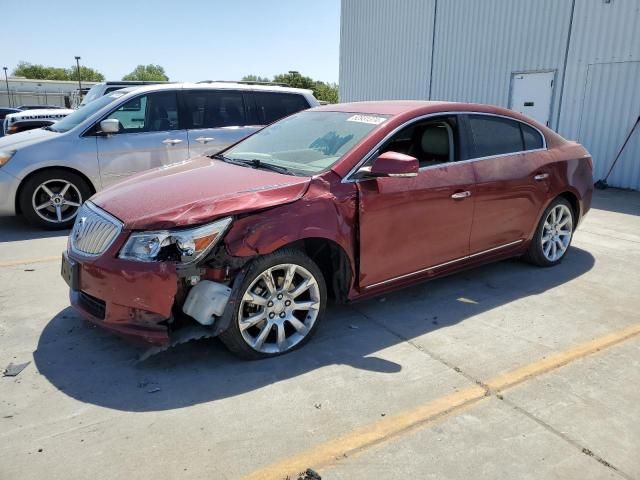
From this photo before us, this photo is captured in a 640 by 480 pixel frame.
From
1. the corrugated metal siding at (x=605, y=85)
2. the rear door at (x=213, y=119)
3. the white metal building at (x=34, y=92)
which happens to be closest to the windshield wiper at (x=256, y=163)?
the rear door at (x=213, y=119)

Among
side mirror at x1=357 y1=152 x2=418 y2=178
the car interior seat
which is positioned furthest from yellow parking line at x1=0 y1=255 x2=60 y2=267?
the car interior seat

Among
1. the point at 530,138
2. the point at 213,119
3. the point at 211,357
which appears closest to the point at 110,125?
the point at 213,119

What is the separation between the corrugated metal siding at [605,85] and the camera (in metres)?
10.5

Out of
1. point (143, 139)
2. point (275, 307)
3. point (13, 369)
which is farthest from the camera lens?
point (143, 139)

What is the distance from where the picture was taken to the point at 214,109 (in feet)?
25.3

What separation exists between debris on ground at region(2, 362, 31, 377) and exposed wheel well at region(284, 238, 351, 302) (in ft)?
6.21

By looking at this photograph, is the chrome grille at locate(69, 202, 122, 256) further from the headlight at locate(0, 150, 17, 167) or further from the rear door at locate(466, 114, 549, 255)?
the headlight at locate(0, 150, 17, 167)

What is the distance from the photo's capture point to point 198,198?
3.27m

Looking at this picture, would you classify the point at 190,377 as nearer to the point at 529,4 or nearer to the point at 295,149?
the point at 295,149

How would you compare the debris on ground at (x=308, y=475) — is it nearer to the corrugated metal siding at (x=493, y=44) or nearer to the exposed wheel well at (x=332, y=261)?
the exposed wheel well at (x=332, y=261)

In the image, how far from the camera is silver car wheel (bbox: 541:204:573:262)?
17.0 ft

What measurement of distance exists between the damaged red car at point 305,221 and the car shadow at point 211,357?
20cm

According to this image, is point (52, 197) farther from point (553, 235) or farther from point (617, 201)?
point (617, 201)

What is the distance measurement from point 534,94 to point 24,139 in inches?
432
